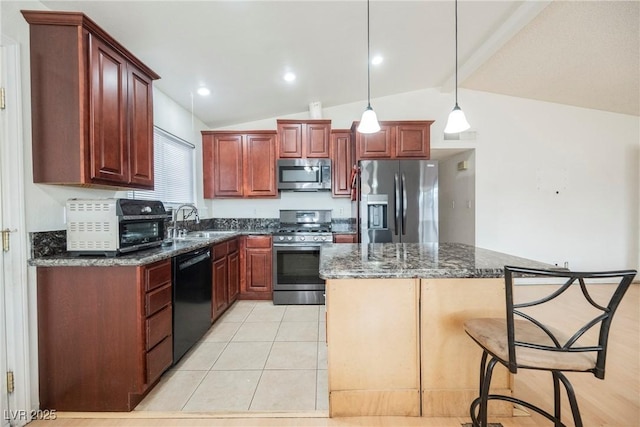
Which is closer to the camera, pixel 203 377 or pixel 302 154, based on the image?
pixel 203 377

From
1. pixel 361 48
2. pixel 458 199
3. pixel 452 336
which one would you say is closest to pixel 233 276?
pixel 452 336

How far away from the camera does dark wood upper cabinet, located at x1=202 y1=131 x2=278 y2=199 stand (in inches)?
154

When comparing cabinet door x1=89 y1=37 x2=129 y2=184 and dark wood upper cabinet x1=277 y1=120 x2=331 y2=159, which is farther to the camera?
dark wood upper cabinet x1=277 y1=120 x2=331 y2=159

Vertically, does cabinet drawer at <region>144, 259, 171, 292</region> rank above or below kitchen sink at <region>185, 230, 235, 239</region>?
below

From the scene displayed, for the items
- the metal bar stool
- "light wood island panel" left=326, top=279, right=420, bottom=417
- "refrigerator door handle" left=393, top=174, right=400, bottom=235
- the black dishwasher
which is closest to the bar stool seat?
the metal bar stool

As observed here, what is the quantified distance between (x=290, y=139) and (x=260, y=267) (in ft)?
5.77

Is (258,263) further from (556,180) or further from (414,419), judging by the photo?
(556,180)

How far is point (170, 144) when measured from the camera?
329 cm

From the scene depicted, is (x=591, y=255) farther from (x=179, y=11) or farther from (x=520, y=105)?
(x=179, y=11)

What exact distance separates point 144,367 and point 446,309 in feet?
5.97

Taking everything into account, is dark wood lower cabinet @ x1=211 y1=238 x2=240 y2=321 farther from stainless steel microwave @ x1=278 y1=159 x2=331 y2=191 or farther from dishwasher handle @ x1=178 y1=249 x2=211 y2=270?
stainless steel microwave @ x1=278 y1=159 x2=331 y2=191

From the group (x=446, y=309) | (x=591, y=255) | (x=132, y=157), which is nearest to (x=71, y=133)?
(x=132, y=157)

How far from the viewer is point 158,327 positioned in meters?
1.84

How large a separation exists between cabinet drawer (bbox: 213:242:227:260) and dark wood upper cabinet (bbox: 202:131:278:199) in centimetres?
108
